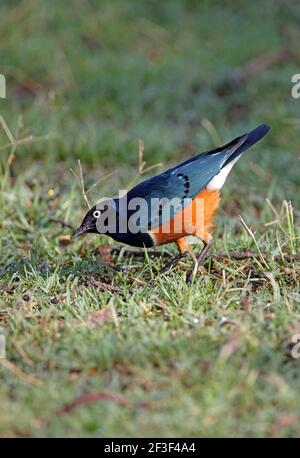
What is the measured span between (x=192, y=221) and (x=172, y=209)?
0.16m

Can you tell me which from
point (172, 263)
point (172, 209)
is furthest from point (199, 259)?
point (172, 209)

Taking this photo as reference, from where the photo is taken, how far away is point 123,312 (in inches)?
178

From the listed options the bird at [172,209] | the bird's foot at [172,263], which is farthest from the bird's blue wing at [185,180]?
the bird's foot at [172,263]

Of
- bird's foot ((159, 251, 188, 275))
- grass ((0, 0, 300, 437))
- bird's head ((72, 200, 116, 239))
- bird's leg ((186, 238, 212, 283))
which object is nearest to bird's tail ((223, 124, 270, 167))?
grass ((0, 0, 300, 437))

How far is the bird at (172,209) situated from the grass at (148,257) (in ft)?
0.64

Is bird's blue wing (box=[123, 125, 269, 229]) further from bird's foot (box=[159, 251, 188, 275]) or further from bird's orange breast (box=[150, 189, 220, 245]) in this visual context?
bird's foot (box=[159, 251, 188, 275])

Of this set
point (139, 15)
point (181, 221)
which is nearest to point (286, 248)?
point (181, 221)

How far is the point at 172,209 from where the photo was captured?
5.25 m

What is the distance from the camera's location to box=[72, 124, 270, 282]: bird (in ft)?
17.0

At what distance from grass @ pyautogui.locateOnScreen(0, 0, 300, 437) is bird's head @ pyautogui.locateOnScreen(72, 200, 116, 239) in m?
0.25

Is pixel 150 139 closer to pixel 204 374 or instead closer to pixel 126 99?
pixel 126 99

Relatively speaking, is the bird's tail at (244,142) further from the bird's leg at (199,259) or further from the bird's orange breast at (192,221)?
the bird's leg at (199,259)

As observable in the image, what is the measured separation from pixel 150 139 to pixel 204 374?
14.1ft
